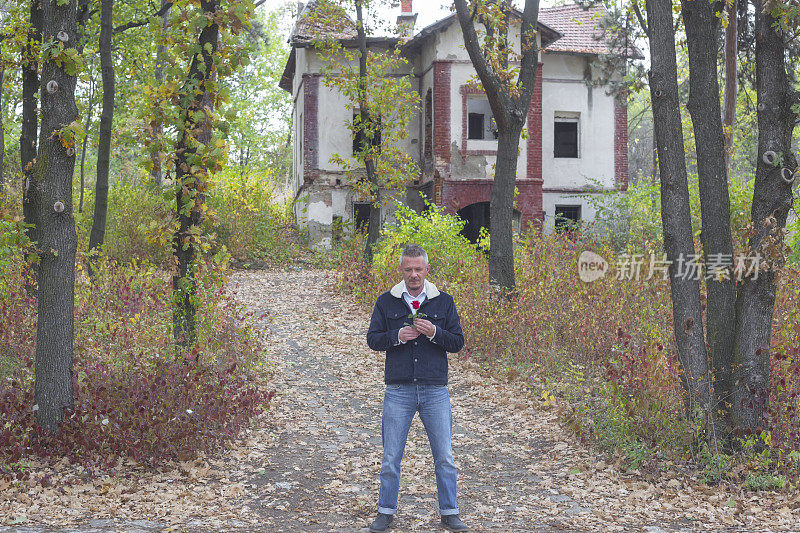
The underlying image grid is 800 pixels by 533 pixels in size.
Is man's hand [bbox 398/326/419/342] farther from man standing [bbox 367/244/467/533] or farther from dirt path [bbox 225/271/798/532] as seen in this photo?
dirt path [bbox 225/271/798/532]

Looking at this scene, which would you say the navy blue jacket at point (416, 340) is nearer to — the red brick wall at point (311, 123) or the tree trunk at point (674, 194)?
the tree trunk at point (674, 194)

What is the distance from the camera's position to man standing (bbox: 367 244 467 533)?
552 centimetres

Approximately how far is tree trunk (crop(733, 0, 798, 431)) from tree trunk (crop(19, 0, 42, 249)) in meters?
6.66

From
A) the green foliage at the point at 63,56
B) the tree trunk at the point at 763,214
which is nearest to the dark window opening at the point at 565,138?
the tree trunk at the point at 763,214

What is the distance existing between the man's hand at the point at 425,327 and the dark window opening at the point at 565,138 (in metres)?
22.2

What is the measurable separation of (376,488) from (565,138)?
21532 mm

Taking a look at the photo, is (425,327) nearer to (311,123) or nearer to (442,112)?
(442,112)

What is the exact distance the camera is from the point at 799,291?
9609 millimetres

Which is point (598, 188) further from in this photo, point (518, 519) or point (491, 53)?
point (518, 519)

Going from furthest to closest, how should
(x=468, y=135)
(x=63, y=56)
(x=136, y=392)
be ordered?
(x=468, y=135) → (x=136, y=392) → (x=63, y=56)

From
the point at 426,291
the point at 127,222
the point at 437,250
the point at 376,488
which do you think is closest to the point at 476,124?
the point at 437,250

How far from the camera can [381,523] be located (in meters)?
5.64

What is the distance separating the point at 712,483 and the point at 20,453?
599 cm

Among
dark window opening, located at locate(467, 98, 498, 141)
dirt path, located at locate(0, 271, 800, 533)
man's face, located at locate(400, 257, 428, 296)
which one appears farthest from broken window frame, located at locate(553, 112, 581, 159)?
man's face, located at locate(400, 257, 428, 296)
